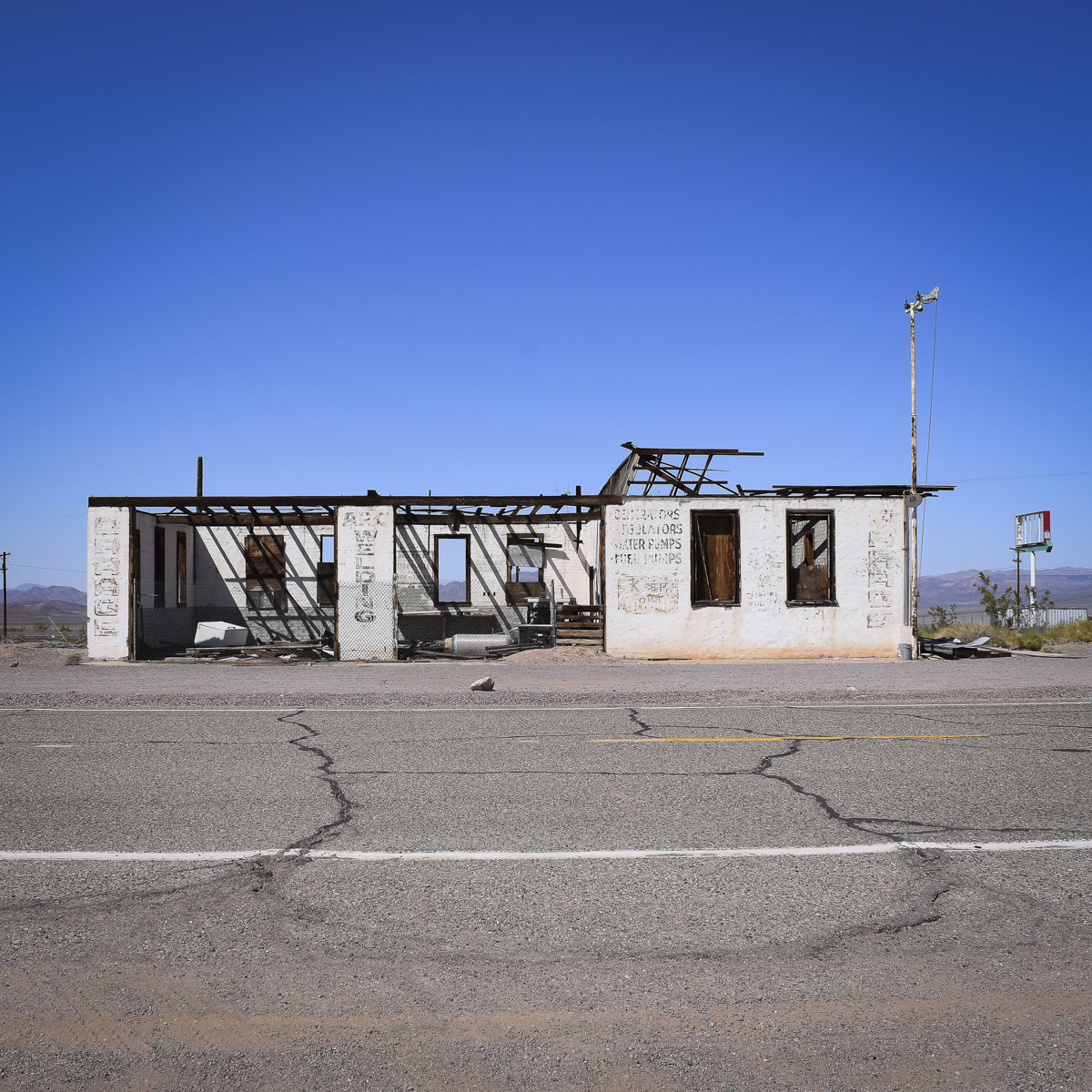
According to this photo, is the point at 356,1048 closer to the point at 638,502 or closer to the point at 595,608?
the point at 638,502

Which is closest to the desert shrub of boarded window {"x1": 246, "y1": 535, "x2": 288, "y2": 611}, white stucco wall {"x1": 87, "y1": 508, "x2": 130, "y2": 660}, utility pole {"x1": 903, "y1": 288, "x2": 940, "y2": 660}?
utility pole {"x1": 903, "y1": 288, "x2": 940, "y2": 660}

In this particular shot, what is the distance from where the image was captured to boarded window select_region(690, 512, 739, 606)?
19094 millimetres

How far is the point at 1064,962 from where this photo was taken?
3396 mm

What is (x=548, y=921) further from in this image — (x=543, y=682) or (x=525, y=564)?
(x=525, y=564)

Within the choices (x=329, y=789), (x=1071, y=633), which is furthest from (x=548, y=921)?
(x=1071, y=633)

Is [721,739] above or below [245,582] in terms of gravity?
below

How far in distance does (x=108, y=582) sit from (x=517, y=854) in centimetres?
1746

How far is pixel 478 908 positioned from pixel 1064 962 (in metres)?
2.40

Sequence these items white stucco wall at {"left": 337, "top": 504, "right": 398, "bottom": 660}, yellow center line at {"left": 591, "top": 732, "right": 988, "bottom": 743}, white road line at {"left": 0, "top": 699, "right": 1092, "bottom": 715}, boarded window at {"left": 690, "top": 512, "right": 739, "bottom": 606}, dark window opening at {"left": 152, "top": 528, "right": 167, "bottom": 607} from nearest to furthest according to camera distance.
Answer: yellow center line at {"left": 591, "top": 732, "right": 988, "bottom": 743}
white road line at {"left": 0, "top": 699, "right": 1092, "bottom": 715}
white stucco wall at {"left": 337, "top": 504, "right": 398, "bottom": 660}
boarded window at {"left": 690, "top": 512, "right": 739, "bottom": 606}
dark window opening at {"left": 152, "top": 528, "right": 167, "bottom": 607}

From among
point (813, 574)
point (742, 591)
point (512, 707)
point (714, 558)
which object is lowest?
point (512, 707)

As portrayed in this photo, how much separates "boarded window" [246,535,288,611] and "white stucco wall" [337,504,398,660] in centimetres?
848

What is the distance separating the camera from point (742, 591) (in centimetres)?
1905

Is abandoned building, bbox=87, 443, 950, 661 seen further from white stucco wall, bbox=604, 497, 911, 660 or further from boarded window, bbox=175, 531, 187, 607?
boarded window, bbox=175, 531, 187, 607

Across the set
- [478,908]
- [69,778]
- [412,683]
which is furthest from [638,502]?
[478,908]
